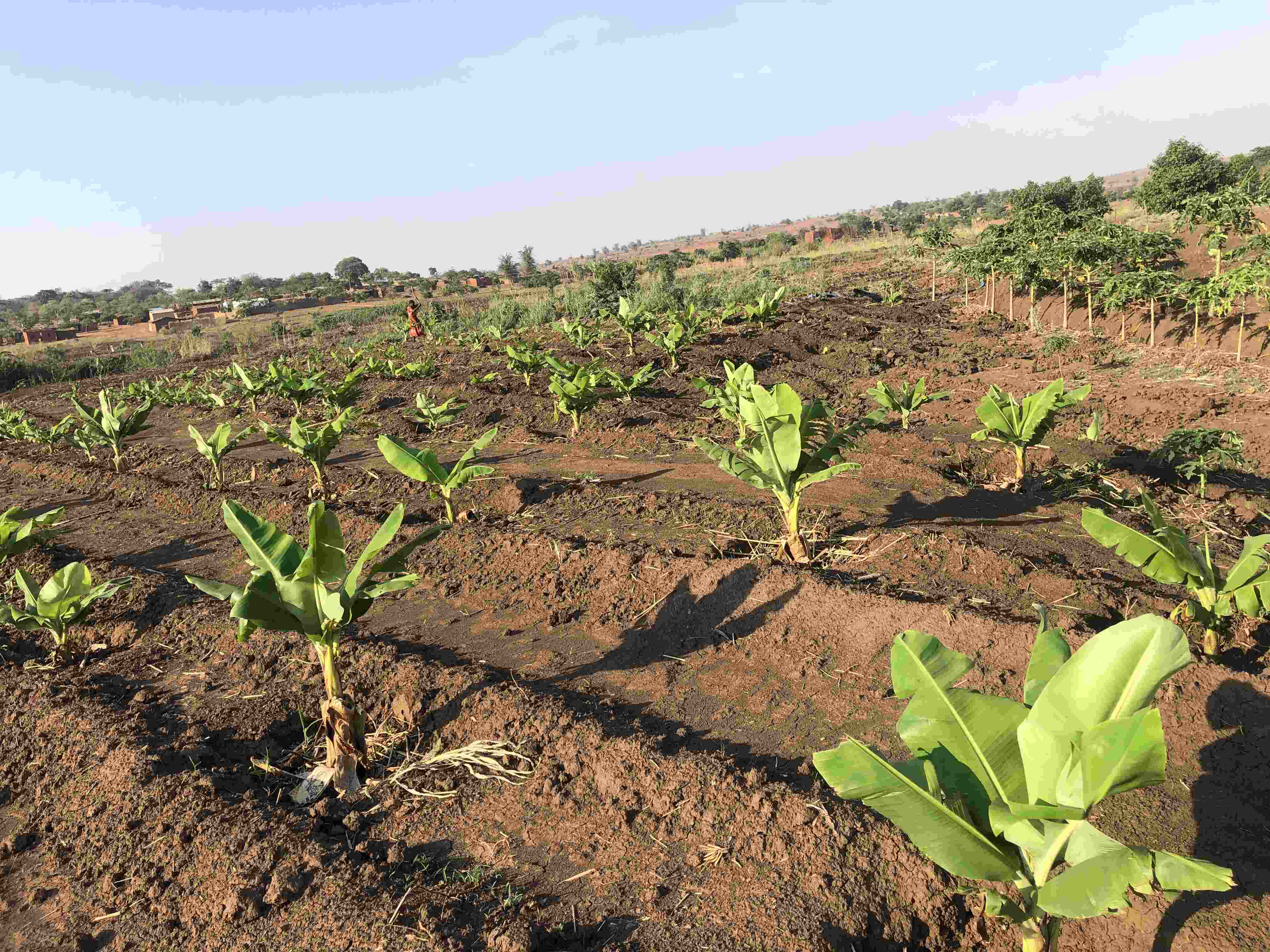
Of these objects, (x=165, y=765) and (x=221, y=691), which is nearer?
(x=165, y=765)

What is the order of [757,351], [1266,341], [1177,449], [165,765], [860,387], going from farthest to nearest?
1. [757,351]
2. [860,387]
3. [1266,341]
4. [1177,449]
5. [165,765]

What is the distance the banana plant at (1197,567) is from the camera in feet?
11.9

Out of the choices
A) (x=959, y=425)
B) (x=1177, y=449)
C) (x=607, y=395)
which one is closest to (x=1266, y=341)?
(x=959, y=425)

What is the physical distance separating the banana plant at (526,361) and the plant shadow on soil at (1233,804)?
11.3 meters

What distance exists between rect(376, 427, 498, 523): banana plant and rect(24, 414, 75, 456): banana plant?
7.98 m

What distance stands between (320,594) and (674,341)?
40.7 feet

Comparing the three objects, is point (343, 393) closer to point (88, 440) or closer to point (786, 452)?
point (88, 440)

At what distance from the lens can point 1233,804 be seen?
308 cm

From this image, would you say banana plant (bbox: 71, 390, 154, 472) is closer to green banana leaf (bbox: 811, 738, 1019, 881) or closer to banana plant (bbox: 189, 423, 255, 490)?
banana plant (bbox: 189, 423, 255, 490)

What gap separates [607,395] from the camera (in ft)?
42.5

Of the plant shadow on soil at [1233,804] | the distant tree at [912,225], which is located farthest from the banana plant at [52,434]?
the distant tree at [912,225]

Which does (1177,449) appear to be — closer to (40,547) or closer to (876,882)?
(876,882)

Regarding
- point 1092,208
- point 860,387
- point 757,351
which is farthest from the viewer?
point 1092,208

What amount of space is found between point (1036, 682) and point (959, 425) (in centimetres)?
908
